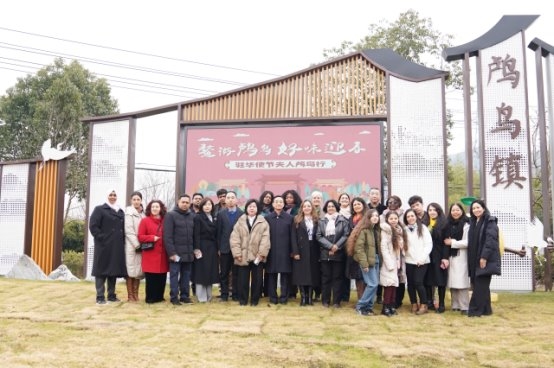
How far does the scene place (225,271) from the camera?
6297mm

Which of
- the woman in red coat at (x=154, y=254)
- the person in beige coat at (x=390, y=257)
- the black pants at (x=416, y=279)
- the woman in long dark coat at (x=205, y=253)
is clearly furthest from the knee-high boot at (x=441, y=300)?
the woman in red coat at (x=154, y=254)

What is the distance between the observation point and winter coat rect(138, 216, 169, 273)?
5.89 meters

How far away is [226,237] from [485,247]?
301 centimetres

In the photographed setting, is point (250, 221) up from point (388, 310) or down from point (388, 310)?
up

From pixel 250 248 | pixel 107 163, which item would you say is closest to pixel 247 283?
pixel 250 248

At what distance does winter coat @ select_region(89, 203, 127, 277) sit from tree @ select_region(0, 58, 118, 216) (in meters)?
9.75

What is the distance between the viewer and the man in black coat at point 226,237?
619cm

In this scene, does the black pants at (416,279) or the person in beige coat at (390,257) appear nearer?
the person in beige coat at (390,257)

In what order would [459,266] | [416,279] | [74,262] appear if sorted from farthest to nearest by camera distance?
[74,262] < [459,266] < [416,279]

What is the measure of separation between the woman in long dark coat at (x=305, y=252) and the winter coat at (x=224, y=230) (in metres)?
0.80

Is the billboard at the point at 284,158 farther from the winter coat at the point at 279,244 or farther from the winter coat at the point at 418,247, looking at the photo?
the winter coat at the point at 418,247

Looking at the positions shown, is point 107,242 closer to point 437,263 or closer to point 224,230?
point 224,230

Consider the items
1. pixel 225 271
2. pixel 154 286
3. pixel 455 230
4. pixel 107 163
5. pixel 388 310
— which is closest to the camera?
pixel 388 310

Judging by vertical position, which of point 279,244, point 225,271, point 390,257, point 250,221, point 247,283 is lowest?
point 247,283
